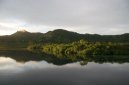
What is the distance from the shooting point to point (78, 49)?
2756 inches

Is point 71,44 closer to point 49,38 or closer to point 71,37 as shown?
point 71,37

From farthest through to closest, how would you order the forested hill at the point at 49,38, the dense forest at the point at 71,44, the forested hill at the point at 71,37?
the forested hill at the point at 49,38
the forested hill at the point at 71,37
the dense forest at the point at 71,44

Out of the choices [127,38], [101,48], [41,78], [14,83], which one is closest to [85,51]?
[101,48]

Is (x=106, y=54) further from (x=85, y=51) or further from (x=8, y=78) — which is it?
(x=8, y=78)

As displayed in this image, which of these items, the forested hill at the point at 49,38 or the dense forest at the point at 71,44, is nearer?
the dense forest at the point at 71,44

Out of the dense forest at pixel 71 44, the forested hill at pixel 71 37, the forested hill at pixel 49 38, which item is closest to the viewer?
the dense forest at pixel 71 44

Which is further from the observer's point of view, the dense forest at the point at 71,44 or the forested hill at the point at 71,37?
the forested hill at the point at 71,37

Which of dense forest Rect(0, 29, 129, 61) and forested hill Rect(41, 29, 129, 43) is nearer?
dense forest Rect(0, 29, 129, 61)

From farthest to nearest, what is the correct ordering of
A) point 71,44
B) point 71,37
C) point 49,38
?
point 49,38, point 71,37, point 71,44

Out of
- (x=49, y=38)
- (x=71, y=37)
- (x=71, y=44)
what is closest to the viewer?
(x=71, y=44)

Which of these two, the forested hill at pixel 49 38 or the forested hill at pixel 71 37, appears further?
the forested hill at pixel 49 38

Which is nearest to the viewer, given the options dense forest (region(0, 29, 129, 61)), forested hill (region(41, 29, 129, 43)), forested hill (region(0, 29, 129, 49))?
dense forest (region(0, 29, 129, 61))

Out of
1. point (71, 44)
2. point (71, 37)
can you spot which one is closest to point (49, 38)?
point (71, 37)

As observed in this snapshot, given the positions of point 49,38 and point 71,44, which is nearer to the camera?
point 71,44
